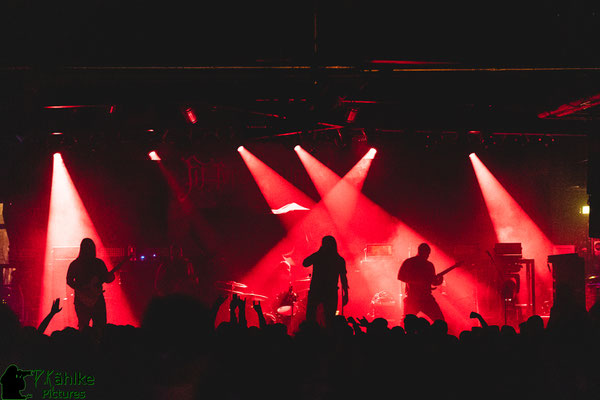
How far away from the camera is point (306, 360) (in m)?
2.70

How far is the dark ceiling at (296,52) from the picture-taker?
17.2 feet

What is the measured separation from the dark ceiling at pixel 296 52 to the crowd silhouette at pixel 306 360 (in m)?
3.44

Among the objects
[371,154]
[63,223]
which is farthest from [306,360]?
[63,223]

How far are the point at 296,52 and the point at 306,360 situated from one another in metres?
3.91

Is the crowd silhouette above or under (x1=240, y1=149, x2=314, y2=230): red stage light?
under

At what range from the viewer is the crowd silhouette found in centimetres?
268

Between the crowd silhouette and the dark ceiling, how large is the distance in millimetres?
3444

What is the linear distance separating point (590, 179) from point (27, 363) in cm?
513

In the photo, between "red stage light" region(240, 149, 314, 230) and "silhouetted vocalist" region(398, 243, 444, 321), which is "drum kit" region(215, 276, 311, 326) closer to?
"silhouetted vocalist" region(398, 243, 444, 321)

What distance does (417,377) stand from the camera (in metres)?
2.73

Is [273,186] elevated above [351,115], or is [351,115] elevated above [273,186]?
[351,115]

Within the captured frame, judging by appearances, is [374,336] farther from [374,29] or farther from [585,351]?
[374,29]

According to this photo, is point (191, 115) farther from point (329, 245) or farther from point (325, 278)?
point (325, 278)

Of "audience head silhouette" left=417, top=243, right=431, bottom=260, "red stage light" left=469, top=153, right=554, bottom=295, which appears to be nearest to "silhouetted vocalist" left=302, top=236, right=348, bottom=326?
"audience head silhouette" left=417, top=243, right=431, bottom=260
